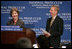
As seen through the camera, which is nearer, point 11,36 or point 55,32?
point 11,36

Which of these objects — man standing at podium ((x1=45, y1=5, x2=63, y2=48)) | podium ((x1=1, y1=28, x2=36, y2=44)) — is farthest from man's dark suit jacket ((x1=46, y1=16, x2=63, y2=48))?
podium ((x1=1, y1=28, x2=36, y2=44))

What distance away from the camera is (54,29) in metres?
5.11

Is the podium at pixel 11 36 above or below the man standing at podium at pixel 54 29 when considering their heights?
above

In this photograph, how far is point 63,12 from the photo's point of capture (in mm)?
5648

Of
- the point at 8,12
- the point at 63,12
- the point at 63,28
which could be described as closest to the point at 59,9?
the point at 63,12

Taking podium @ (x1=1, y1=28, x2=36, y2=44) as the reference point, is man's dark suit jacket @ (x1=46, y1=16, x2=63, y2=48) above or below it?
below

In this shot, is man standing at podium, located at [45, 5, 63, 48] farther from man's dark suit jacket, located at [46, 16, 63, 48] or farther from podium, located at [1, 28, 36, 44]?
podium, located at [1, 28, 36, 44]

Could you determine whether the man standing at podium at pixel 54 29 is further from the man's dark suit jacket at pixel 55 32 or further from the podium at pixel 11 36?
the podium at pixel 11 36

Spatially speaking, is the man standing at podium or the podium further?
the man standing at podium

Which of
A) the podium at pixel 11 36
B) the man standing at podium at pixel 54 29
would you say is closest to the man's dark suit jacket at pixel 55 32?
the man standing at podium at pixel 54 29

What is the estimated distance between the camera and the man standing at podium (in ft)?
16.7

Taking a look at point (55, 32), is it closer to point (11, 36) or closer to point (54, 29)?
point (54, 29)

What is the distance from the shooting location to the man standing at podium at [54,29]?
509cm

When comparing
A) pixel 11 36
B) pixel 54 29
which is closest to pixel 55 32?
pixel 54 29
